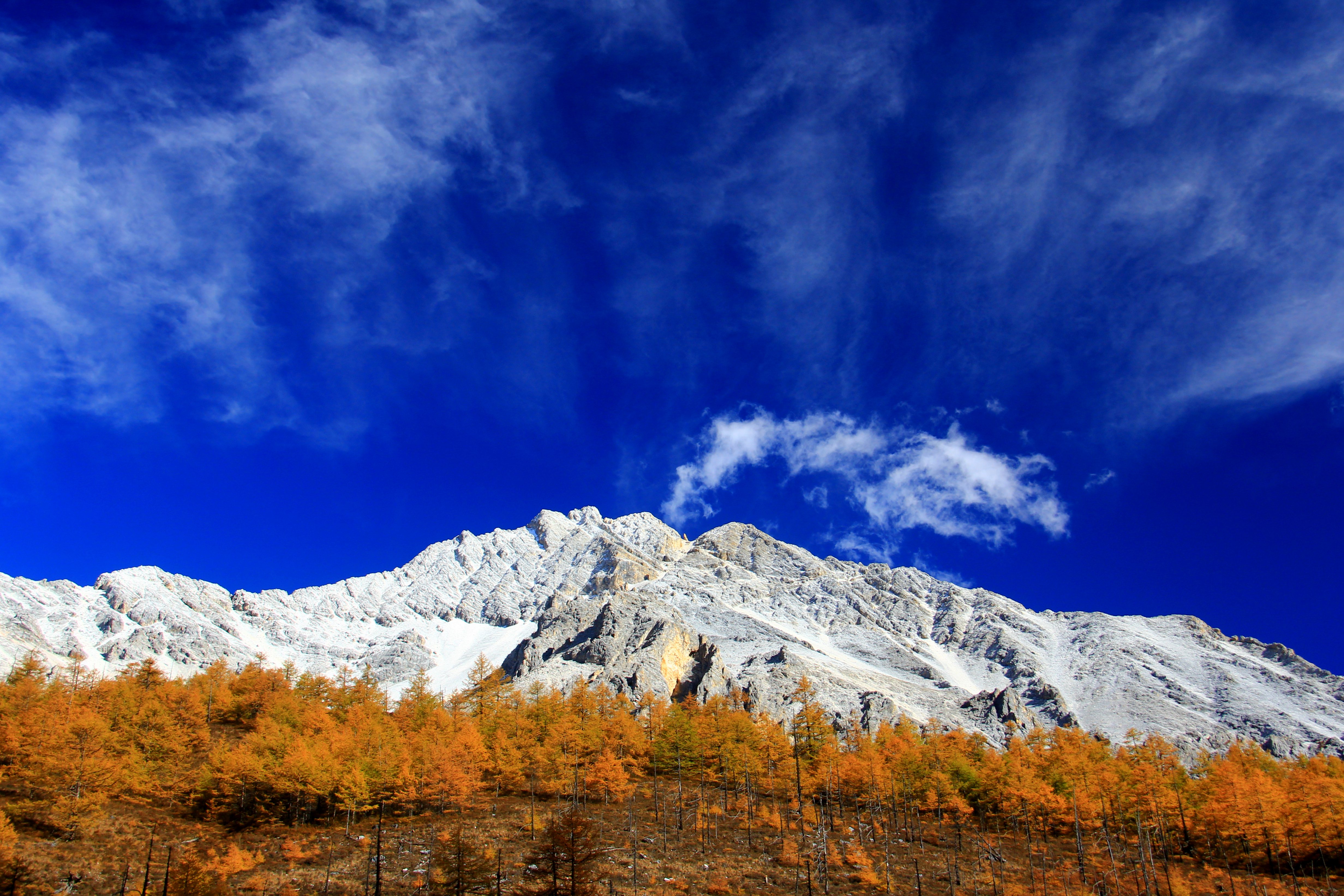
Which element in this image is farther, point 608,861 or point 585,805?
point 585,805

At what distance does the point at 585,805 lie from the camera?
61875 millimetres

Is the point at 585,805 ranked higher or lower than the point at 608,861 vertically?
higher

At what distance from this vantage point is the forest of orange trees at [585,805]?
39.9 m

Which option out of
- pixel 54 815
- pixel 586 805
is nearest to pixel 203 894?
pixel 54 815

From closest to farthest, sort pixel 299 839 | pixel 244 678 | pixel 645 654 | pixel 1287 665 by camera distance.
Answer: pixel 299 839 < pixel 244 678 < pixel 645 654 < pixel 1287 665

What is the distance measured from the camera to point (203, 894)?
29828 mm

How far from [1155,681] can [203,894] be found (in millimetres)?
207772

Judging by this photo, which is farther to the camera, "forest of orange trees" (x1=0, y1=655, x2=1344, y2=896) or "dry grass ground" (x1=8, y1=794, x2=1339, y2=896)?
"forest of orange trees" (x1=0, y1=655, x2=1344, y2=896)

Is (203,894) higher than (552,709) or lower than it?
lower

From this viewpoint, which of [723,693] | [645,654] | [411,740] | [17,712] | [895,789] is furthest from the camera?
[645,654]

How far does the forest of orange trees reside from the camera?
1571 inches

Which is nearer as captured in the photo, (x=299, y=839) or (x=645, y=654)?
(x=299, y=839)

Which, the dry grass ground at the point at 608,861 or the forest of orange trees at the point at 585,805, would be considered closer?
the dry grass ground at the point at 608,861

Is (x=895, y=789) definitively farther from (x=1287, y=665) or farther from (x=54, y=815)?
(x=1287, y=665)
